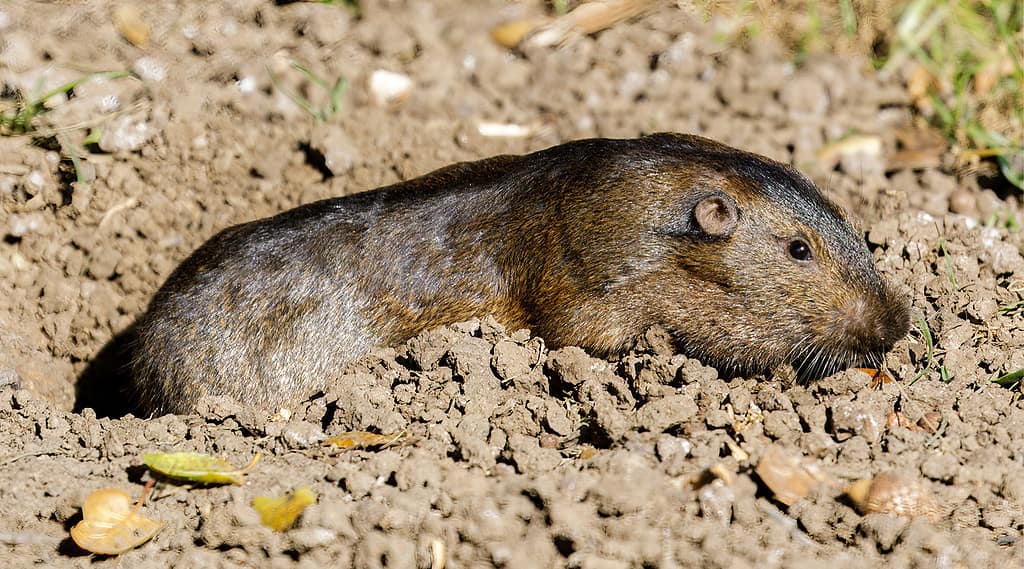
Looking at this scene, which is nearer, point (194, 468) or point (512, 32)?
point (194, 468)

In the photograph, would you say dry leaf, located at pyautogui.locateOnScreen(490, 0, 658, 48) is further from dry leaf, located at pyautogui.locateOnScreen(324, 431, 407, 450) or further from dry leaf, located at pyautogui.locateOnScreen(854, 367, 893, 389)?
dry leaf, located at pyautogui.locateOnScreen(324, 431, 407, 450)

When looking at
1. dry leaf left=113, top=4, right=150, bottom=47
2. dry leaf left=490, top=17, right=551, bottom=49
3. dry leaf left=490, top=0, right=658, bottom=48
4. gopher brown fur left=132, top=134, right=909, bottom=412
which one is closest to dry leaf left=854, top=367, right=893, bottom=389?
gopher brown fur left=132, top=134, right=909, bottom=412

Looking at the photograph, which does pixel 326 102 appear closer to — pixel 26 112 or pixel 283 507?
pixel 26 112

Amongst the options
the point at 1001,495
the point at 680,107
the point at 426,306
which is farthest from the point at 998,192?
the point at 426,306

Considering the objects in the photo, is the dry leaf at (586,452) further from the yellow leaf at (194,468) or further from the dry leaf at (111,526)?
the dry leaf at (111,526)

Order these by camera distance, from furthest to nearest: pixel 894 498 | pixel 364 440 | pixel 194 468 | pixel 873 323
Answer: pixel 873 323 → pixel 364 440 → pixel 194 468 → pixel 894 498

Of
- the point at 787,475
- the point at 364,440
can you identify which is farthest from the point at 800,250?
the point at 364,440

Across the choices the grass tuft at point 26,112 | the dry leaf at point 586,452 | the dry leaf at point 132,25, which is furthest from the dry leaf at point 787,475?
the dry leaf at point 132,25

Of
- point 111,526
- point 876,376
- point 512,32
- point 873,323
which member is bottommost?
point 111,526
